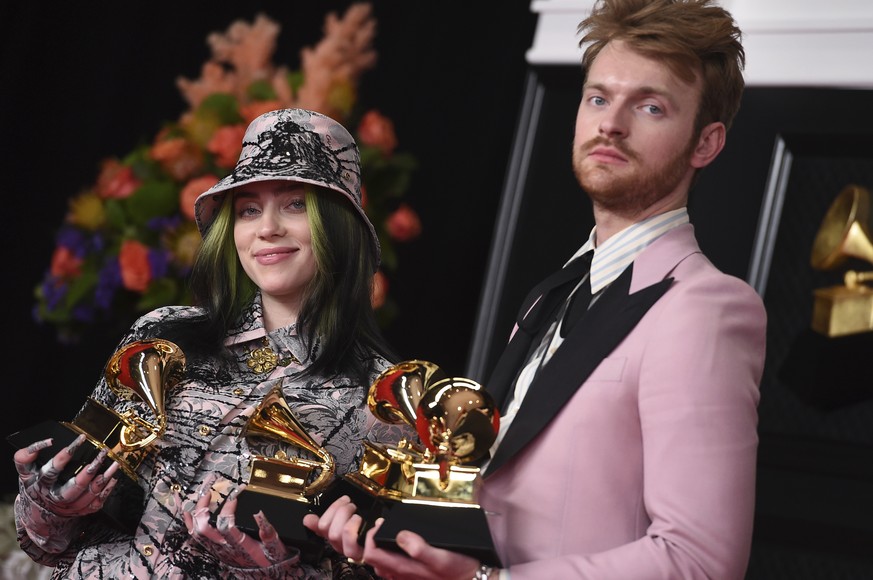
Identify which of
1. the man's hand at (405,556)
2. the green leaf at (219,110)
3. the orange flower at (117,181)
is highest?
the green leaf at (219,110)

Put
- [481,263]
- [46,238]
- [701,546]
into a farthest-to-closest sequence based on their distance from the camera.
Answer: [46,238], [481,263], [701,546]

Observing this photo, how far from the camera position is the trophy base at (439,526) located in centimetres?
115

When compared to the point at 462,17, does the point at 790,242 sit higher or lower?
lower

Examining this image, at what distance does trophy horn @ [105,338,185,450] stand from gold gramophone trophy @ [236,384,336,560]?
0.40ft

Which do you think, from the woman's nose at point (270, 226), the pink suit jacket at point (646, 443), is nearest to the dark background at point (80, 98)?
the woman's nose at point (270, 226)

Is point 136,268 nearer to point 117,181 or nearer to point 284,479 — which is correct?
point 117,181

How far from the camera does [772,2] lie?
2248mm

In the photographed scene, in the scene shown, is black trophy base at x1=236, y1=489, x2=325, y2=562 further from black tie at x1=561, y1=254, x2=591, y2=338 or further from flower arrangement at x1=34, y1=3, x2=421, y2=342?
flower arrangement at x1=34, y1=3, x2=421, y2=342

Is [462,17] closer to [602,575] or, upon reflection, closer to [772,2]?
[772,2]

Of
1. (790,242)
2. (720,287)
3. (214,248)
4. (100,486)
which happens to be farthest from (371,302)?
(790,242)

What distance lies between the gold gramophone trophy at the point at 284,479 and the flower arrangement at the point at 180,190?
2.66 ft

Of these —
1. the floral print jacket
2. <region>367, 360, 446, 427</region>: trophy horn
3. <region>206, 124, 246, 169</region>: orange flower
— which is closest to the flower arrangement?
<region>206, 124, 246, 169</region>: orange flower

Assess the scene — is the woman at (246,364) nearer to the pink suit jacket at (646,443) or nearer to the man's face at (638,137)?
the pink suit jacket at (646,443)

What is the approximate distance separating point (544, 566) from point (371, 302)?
0.61 meters
